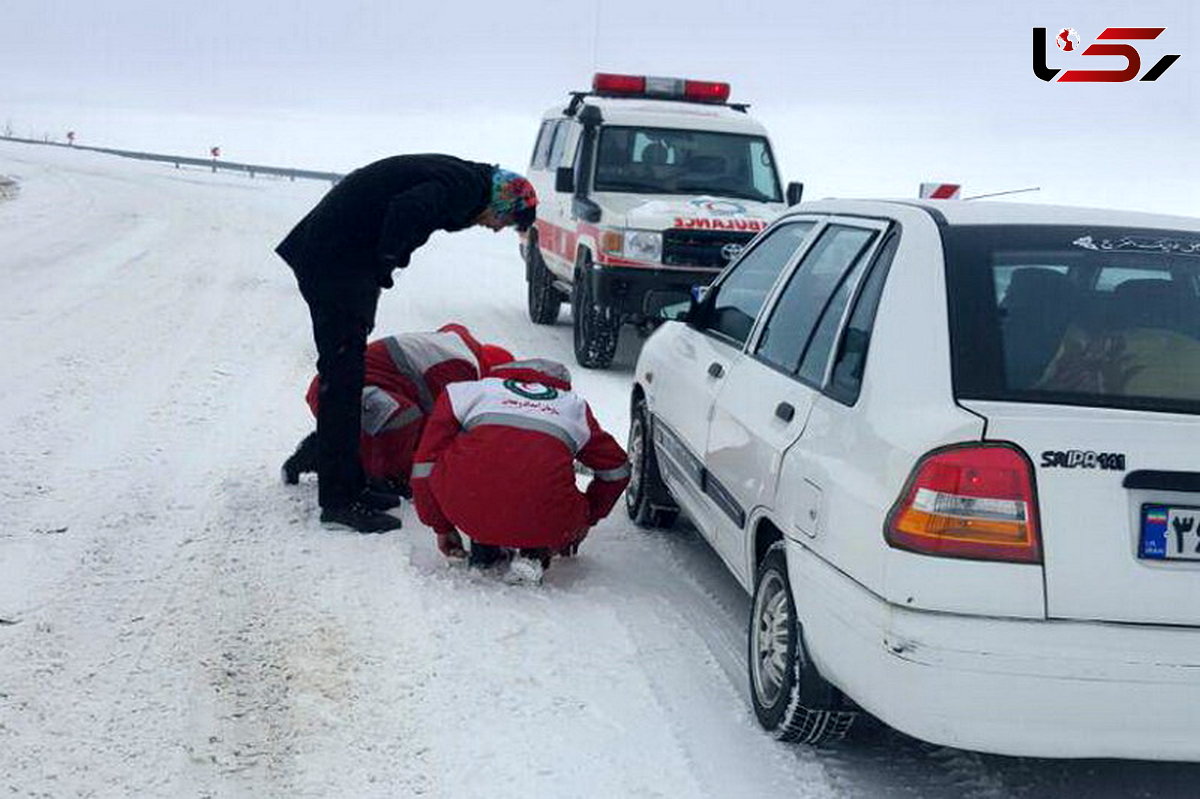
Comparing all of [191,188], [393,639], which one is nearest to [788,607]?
[393,639]

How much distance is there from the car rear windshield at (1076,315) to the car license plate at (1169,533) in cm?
30

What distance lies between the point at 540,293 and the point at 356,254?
7388mm

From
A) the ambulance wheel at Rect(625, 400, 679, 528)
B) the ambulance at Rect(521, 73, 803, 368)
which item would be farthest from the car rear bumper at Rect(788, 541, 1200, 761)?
the ambulance at Rect(521, 73, 803, 368)

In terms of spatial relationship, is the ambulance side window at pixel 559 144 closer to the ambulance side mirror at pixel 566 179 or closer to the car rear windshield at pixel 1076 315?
the ambulance side mirror at pixel 566 179

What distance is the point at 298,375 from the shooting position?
937cm

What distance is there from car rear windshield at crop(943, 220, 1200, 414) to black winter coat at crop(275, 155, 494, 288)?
2.61 m

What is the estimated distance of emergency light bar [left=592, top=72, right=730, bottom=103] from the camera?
12.1 meters

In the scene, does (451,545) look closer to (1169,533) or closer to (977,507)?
(977,507)

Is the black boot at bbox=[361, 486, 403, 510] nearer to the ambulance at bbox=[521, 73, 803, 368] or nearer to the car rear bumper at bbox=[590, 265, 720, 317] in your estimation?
the ambulance at bbox=[521, 73, 803, 368]

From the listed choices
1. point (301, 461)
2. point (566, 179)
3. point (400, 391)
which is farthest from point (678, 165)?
point (301, 461)

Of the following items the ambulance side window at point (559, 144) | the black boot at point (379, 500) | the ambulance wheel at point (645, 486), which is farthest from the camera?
the ambulance side window at point (559, 144)

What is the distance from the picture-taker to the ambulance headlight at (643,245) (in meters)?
10.3

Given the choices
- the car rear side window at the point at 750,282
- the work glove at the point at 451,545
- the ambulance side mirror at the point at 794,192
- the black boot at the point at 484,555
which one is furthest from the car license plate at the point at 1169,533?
the ambulance side mirror at the point at 794,192

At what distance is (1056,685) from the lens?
122 inches
